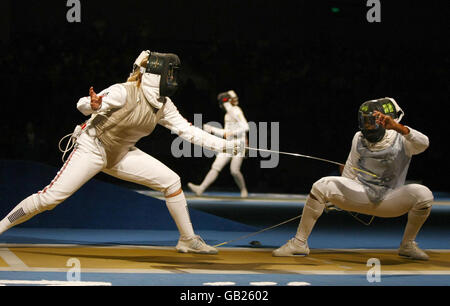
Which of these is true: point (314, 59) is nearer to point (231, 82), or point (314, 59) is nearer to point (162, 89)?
point (231, 82)

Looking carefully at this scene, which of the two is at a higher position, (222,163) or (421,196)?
(421,196)

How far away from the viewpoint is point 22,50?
1207 centimetres

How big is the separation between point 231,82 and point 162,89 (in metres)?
8.58

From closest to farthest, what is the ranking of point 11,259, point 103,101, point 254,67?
point 11,259 → point 103,101 → point 254,67

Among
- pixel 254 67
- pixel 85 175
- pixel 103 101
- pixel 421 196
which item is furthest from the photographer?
pixel 254 67

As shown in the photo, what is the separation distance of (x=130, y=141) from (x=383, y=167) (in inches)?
69.9

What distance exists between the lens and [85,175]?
4.57 metres

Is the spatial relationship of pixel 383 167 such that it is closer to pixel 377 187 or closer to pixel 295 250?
pixel 377 187

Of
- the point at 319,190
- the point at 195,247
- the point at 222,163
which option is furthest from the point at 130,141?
the point at 222,163

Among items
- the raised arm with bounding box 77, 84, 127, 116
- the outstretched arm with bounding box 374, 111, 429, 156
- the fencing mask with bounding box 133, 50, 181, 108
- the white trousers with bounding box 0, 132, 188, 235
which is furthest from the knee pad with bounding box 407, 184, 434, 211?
the raised arm with bounding box 77, 84, 127, 116

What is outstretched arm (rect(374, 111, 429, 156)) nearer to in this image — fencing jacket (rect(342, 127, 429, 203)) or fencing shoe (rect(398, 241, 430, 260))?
fencing jacket (rect(342, 127, 429, 203))

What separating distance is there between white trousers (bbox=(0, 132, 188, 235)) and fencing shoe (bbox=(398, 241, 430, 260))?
153 cm

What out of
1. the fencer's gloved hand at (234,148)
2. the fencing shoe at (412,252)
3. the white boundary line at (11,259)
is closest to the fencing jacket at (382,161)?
the fencing shoe at (412,252)
